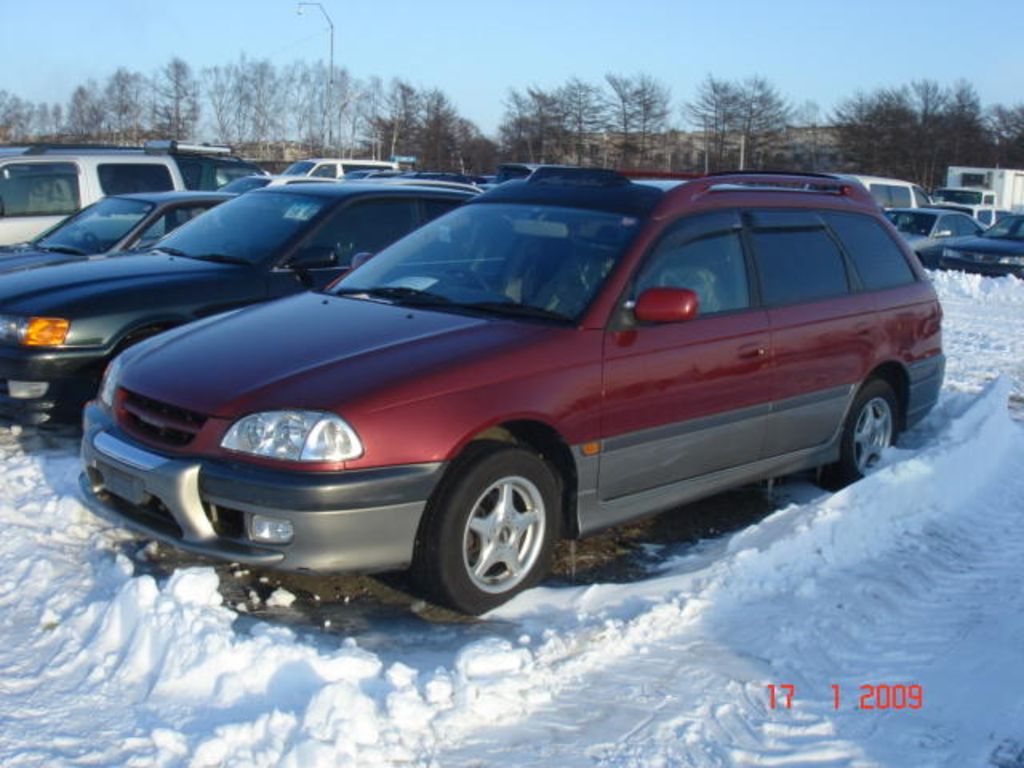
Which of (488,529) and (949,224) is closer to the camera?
(488,529)

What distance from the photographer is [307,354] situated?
432 cm

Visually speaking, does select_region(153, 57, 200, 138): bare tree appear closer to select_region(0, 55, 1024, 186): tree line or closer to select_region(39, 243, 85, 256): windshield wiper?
select_region(0, 55, 1024, 186): tree line

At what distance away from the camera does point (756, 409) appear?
17.4 feet

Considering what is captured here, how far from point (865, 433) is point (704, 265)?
1.79 metres

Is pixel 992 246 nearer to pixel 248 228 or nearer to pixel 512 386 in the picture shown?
pixel 248 228

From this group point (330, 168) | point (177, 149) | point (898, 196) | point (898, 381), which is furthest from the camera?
point (330, 168)

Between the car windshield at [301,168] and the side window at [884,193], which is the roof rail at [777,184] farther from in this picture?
the car windshield at [301,168]

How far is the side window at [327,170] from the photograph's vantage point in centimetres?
2722

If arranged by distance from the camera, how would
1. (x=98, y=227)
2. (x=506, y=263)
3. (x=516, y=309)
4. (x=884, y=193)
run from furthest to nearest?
(x=884, y=193), (x=98, y=227), (x=506, y=263), (x=516, y=309)

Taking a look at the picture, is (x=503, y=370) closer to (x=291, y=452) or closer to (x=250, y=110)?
(x=291, y=452)

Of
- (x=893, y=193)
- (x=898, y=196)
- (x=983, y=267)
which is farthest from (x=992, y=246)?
(x=898, y=196)

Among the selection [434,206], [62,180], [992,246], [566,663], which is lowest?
[566,663]

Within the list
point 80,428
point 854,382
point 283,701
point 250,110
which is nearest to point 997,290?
point 854,382

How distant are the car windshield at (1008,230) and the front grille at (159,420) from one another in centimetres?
1872
